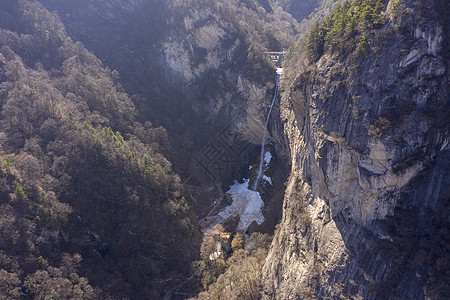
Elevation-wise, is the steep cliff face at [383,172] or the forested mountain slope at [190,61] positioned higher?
the forested mountain slope at [190,61]

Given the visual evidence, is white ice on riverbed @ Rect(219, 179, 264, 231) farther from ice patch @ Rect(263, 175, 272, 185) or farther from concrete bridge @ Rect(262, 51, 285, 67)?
concrete bridge @ Rect(262, 51, 285, 67)

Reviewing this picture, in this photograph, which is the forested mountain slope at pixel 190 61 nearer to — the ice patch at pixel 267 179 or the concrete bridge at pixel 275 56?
the concrete bridge at pixel 275 56

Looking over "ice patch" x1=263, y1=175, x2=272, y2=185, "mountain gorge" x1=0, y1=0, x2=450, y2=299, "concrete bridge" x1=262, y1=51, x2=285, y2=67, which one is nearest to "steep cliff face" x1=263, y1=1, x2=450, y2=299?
"mountain gorge" x1=0, y1=0, x2=450, y2=299

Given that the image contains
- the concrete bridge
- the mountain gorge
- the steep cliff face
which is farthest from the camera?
the concrete bridge

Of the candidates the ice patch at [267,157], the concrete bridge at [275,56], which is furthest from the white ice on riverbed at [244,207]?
the concrete bridge at [275,56]

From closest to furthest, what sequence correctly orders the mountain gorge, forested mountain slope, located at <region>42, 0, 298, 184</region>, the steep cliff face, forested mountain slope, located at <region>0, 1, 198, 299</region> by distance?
1. the steep cliff face
2. the mountain gorge
3. forested mountain slope, located at <region>0, 1, 198, 299</region>
4. forested mountain slope, located at <region>42, 0, 298, 184</region>

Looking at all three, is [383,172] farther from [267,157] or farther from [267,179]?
[267,157]

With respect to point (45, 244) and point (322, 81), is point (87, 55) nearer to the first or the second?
point (45, 244)

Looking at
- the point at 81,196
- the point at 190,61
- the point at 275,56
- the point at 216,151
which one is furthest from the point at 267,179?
the point at 190,61
